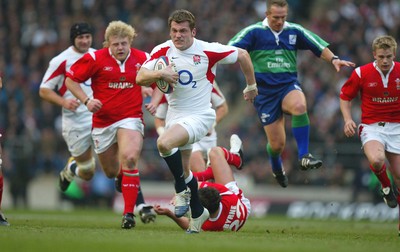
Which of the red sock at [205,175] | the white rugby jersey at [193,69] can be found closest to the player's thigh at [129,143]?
the red sock at [205,175]

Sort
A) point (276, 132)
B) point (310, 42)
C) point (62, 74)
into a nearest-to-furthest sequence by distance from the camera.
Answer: point (310, 42), point (276, 132), point (62, 74)

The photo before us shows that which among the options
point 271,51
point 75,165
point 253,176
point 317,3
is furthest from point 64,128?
point 317,3

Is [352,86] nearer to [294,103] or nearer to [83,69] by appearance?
[294,103]

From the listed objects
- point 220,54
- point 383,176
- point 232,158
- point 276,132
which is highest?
point 220,54

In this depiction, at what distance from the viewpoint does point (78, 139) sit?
16.1m

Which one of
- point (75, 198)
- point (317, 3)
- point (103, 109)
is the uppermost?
point (317, 3)

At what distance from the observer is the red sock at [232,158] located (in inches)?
557

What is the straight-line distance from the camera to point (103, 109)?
44.9 feet

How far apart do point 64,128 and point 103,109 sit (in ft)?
9.00

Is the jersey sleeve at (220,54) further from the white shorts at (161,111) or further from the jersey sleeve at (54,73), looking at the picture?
the jersey sleeve at (54,73)

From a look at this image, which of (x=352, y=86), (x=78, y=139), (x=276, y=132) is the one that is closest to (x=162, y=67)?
(x=352, y=86)

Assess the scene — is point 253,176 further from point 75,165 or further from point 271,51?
point 271,51

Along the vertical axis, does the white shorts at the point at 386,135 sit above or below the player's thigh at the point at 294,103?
below

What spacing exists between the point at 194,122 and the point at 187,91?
1.53 ft
